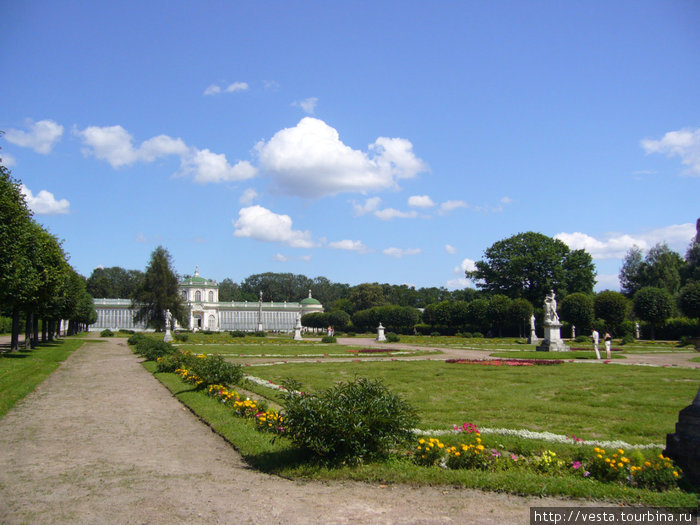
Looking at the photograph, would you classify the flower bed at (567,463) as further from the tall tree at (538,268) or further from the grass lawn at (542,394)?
the tall tree at (538,268)

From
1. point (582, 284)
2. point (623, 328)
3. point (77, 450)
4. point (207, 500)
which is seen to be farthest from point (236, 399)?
point (582, 284)

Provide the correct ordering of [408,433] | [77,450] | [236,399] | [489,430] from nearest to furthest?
1. [408,433]
2. [77,450]
3. [489,430]
4. [236,399]

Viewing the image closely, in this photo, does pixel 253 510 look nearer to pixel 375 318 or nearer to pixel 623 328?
pixel 623 328

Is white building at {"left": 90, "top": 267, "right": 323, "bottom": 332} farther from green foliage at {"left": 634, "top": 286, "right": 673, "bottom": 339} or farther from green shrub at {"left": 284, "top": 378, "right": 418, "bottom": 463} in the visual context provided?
green shrub at {"left": 284, "top": 378, "right": 418, "bottom": 463}

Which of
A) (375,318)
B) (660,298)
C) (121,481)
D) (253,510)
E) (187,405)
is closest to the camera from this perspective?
(253,510)

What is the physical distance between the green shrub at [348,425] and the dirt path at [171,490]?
585 mm

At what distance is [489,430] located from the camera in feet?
29.4

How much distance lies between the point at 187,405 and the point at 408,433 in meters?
7.28

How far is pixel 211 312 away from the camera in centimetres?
10062

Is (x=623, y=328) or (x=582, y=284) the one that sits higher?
(x=582, y=284)

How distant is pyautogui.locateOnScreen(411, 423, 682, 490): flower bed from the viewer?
6.29 metres

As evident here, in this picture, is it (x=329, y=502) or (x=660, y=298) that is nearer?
(x=329, y=502)

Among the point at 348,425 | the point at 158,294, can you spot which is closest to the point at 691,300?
the point at 348,425

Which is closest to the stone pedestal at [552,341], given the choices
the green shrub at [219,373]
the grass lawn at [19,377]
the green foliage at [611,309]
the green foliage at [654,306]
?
the green shrub at [219,373]
